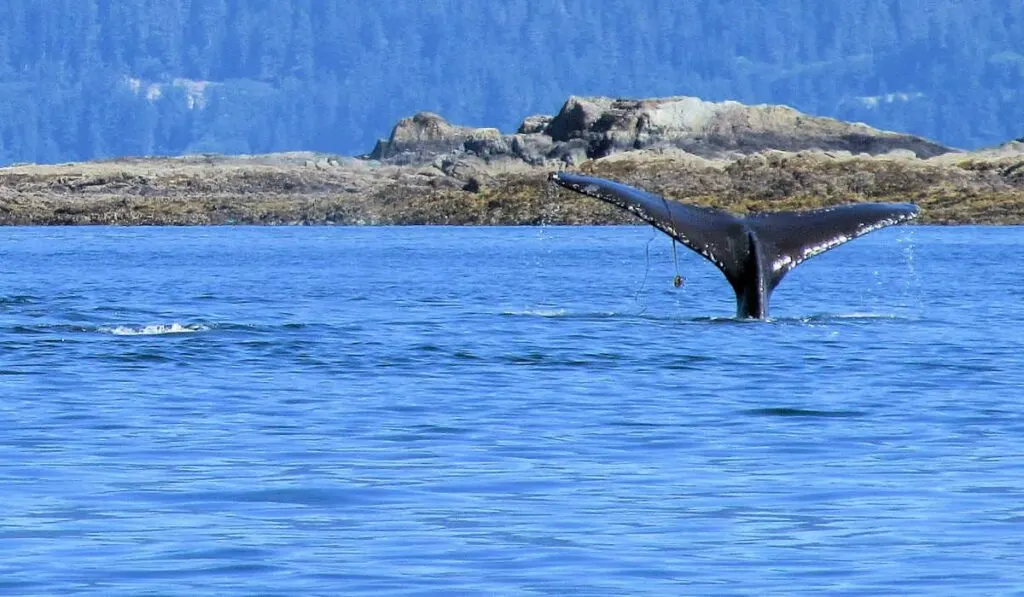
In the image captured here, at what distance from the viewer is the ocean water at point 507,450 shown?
11289mm

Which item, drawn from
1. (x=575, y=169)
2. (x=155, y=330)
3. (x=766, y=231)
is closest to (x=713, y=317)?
(x=766, y=231)

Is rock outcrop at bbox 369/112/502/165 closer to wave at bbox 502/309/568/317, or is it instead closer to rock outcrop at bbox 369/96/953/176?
rock outcrop at bbox 369/96/953/176

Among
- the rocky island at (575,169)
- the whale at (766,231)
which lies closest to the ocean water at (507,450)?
the whale at (766,231)

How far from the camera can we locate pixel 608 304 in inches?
1403

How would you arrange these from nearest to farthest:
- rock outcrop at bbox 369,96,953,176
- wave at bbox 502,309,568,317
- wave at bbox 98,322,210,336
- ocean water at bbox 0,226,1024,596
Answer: ocean water at bbox 0,226,1024,596
wave at bbox 98,322,210,336
wave at bbox 502,309,568,317
rock outcrop at bbox 369,96,953,176

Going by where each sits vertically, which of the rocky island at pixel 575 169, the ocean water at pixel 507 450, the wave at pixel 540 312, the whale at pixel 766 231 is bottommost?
the ocean water at pixel 507 450

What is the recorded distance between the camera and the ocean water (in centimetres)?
1129

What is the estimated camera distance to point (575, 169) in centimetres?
10800

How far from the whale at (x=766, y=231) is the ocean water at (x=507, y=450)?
0.94 metres

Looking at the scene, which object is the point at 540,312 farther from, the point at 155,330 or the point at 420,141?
the point at 420,141

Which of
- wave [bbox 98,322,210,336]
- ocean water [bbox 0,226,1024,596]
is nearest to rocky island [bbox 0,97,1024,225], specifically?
ocean water [bbox 0,226,1024,596]

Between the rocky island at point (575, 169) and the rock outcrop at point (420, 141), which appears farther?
the rock outcrop at point (420, 141)

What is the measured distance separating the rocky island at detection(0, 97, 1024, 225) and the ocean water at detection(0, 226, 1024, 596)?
6107 cm

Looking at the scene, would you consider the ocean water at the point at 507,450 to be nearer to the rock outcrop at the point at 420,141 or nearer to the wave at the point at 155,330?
the wave at the point at 155,330
